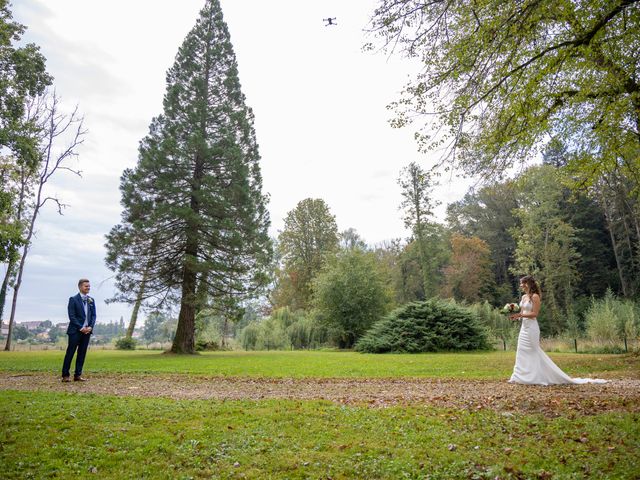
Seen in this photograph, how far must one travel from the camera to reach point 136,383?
9.62 meters

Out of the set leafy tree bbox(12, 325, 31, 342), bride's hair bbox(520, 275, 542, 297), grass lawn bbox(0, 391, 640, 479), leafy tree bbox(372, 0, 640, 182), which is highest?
leafy tree bbox(372, 0, 640, 182)

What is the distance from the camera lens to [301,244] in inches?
1699

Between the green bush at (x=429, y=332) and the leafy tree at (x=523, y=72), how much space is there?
1379 centimetres

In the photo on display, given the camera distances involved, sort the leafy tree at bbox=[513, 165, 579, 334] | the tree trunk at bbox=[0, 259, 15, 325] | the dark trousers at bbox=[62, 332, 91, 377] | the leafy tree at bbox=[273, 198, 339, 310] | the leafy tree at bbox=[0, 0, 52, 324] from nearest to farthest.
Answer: the dark trousers at bbox=[62, 332, 91, 377] → the leafy tree at bbox=[0, 0, 52, 324] → the tree trunk at bbox=[0, 259, 15, 325] → the leafy tree at bbox=[513, 165, 579, 334] → the leafy tree at bbox=[273, 198, 339, 310]

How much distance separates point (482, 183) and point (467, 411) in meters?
4.68

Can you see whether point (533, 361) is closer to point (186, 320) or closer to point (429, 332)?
point (429, 332)

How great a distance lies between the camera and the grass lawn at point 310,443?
409 cm

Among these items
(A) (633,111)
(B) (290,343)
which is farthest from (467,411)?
(B) (290,343)

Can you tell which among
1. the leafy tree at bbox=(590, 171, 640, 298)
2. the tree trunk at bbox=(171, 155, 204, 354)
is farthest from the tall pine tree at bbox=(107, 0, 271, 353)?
the leafy tree at bbox=(590, 171, 640, 298)

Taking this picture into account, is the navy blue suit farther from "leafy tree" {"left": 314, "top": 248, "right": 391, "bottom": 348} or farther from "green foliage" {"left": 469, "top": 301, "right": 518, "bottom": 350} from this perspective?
"green foliage" {"left": 469, "top": 301, "right": 518, "bottom": 350}

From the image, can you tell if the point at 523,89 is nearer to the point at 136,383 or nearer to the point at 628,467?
the point at 628,467

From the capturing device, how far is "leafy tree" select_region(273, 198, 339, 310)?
139 ft

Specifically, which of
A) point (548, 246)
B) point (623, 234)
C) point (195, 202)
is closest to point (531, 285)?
point (195, 202)

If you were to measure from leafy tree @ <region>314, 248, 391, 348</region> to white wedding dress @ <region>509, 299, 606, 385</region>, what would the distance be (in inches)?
771
